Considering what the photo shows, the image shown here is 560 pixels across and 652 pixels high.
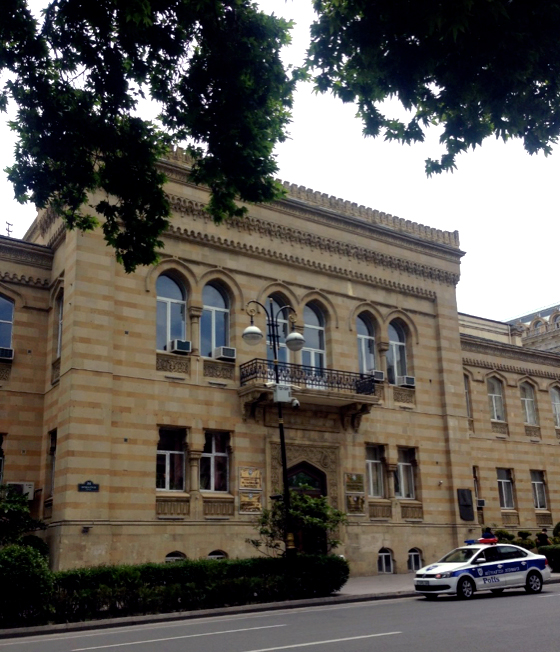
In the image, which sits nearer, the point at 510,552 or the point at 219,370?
Answer: the point at 510,552

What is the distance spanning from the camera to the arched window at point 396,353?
31.2 metres

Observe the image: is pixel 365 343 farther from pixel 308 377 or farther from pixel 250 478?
pixel 250 478

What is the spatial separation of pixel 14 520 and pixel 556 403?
3053 centimetres

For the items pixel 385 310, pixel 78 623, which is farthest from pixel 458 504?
pixel 78 623

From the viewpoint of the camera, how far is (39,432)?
25031mm

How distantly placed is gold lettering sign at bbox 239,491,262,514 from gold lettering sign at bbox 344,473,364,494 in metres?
3.81

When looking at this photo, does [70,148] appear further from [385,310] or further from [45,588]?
[385,310]

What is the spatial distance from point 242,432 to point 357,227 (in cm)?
1029

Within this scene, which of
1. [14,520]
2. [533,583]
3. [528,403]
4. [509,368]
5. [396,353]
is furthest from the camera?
[528,403]

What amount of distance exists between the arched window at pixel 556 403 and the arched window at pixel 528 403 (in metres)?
1.67

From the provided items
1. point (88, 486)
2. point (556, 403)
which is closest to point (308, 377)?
point (88, 486)

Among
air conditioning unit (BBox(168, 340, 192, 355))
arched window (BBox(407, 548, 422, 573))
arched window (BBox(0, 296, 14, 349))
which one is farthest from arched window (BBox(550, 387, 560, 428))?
arched window (BBox(0, 296, 14, 349))

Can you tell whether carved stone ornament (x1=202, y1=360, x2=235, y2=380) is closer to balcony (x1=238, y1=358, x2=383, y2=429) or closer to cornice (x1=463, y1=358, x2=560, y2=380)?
balcony (x1=238, y1=358, x2=383, y2=429)

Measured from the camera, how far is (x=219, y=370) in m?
26.4
